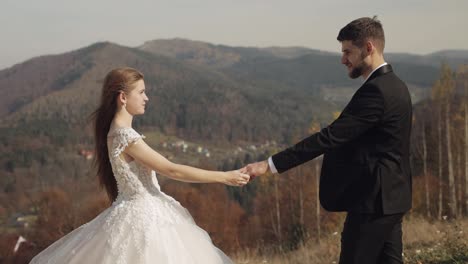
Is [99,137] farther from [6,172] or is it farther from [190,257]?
[6,172]

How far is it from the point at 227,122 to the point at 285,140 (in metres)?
29.1

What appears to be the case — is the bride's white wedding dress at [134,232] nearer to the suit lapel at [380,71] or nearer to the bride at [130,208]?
the bride at [130,208]

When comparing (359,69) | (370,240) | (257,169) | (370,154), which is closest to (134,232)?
(257,169)

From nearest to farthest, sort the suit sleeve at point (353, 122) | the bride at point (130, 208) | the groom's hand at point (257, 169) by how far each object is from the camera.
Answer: the suit sleeve at point (353, 122) → the bride at point (130, 208) → the groom's hand at point (257, 169)

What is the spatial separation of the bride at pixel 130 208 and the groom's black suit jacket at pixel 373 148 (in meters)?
1.17

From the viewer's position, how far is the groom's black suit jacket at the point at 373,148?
395 centimetres

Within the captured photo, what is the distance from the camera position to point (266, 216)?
48906 millimetres

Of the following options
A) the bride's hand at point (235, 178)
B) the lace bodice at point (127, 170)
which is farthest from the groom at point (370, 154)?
the lace bodice at point (127, 170)

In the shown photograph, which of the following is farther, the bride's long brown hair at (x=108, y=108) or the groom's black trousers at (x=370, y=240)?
the bride's long brown hair at (x=108, y=108)

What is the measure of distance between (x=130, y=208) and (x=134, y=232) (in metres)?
0.23

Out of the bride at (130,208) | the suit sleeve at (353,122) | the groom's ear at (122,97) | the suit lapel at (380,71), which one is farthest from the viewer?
the groom's ear at (122,97)

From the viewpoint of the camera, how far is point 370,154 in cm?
398

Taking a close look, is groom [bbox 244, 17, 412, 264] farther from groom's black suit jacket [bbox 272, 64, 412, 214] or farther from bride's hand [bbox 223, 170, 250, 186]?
bride's hand [bbox 223, 170, 250, 186]

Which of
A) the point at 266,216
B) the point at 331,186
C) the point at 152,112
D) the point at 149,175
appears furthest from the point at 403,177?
the point at 152,112
